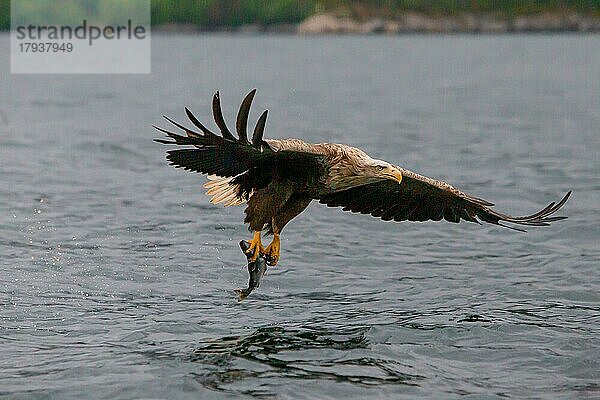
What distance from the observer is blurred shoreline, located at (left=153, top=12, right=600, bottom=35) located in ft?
349

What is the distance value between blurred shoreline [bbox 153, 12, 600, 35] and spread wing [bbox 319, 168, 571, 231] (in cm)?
9740

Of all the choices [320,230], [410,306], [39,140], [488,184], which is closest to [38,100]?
[39,140]

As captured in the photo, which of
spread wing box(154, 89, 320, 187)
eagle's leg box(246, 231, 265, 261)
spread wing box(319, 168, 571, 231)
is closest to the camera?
spread wing box(154, 89, 320, 187)

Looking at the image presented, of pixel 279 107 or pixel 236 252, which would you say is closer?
pixel 236 252

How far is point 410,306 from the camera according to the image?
31.8 feet

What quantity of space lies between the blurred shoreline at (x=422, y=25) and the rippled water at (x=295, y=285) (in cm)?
8506

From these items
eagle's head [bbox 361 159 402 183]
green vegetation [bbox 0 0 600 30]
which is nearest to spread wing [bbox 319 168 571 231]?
eagle's head [bbox 361 159 402 183]

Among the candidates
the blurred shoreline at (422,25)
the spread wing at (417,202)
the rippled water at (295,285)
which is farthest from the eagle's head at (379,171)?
the blurred shoreline at (422,25)

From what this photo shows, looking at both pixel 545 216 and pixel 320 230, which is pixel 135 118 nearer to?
pixel 320 230

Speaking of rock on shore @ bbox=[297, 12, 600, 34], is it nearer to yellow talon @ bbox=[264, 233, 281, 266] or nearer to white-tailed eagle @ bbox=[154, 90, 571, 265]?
white-tailed eagle @ bbox=[154, 90, 571, 265]

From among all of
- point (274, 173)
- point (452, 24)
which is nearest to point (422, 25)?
point (452, 24)

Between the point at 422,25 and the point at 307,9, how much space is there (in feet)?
34.3

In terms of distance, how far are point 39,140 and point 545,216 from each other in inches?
519

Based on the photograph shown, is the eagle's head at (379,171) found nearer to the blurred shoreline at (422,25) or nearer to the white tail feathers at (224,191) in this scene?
the white tail feathers at (224,191)
